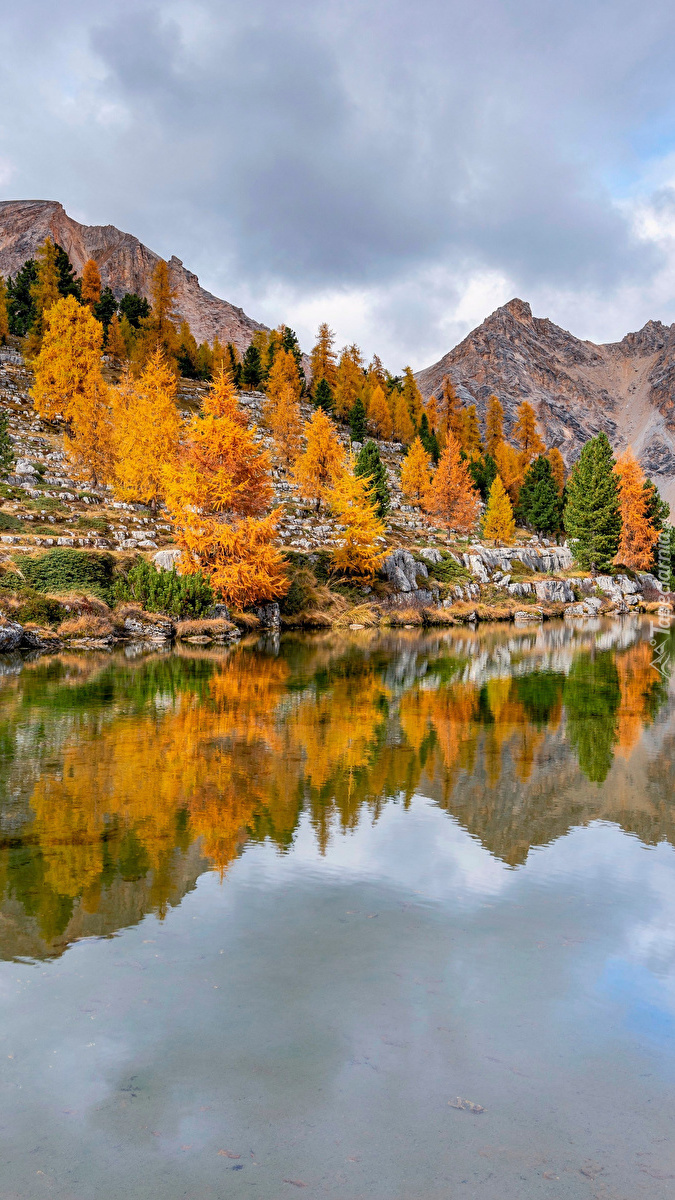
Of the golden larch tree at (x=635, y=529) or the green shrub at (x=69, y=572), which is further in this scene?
the golden larch tree at (x=635, y=529)

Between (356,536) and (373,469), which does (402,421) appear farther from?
(356,536)

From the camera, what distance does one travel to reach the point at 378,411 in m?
89.4

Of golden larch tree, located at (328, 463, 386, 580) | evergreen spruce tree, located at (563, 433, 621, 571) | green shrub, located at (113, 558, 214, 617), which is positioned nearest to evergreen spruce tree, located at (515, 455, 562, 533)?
evergreen spruce tree, located at (563, 433, 621, 571)

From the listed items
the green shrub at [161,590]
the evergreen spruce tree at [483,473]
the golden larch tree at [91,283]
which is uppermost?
the golden larch tree at [91,283]

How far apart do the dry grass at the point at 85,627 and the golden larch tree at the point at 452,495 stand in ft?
148

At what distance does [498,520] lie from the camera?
66125 millimetres

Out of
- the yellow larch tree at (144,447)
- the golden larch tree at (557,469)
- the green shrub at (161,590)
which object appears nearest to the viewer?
the green shrub at (161,590)

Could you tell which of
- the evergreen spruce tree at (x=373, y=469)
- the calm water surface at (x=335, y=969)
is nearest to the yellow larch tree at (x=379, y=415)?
the evergreen spruce tree at (x=373, y=469)

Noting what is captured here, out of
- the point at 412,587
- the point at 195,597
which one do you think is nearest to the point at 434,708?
the point at 195,597

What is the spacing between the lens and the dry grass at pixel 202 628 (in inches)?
1097

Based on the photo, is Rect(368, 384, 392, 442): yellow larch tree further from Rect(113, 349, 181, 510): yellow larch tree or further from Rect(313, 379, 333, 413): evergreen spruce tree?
Rect(113, 349, 181, 510): yellow larch tree

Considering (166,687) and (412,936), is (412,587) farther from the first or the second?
(412,936)

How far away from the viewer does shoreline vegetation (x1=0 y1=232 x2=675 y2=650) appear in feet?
93.5

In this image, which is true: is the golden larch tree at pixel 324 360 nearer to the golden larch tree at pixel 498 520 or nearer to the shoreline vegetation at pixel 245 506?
the shoreline vegetation at pixel 245 506
